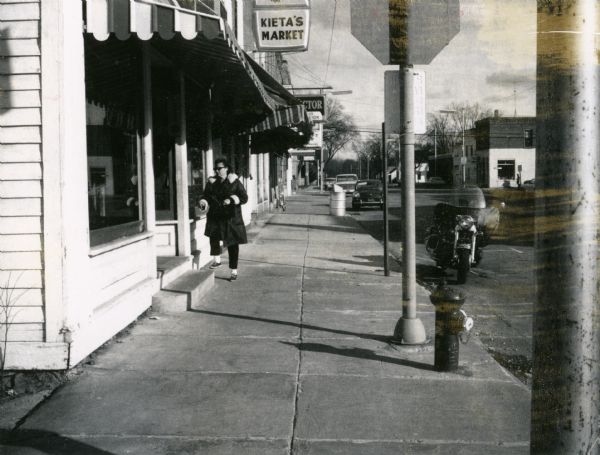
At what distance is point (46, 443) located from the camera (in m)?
4.05

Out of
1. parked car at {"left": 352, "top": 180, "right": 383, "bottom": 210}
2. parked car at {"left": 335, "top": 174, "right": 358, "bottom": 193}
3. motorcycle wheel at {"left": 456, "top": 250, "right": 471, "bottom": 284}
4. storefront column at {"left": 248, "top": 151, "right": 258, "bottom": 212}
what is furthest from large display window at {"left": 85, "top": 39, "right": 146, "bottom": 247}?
parked car at {"left": 335, "top": 174, "right": 358, "bottom": 193}

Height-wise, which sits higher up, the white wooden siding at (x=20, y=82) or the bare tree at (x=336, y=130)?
the bare tree at (x=336, y=130)

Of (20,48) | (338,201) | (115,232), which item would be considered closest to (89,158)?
(115,232)

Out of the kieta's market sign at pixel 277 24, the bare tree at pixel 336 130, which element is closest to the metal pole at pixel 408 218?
the kieta's market sign at pixel 277 24

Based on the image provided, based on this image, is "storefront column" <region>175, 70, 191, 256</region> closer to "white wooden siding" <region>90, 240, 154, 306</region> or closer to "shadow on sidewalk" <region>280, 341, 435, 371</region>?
"white wooden siding" <region>90, 240, 154, 306</region>

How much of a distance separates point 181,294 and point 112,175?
1737 millimetres

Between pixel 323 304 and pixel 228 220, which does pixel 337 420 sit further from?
pixel 228 220

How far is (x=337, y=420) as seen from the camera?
4.48 metres

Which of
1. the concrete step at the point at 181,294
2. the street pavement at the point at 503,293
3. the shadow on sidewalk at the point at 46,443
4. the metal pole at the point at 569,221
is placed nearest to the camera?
the metal pole at the point at 569,221

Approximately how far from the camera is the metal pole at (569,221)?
230 centimetres

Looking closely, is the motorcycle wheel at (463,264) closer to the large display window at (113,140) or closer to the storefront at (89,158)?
the storefront at (89,158)

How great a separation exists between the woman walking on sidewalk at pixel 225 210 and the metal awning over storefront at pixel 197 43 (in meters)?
1.36

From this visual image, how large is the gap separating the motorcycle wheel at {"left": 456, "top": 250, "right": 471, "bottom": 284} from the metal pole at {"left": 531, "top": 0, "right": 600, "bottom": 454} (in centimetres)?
825

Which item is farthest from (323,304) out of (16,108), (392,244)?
(392,244)
